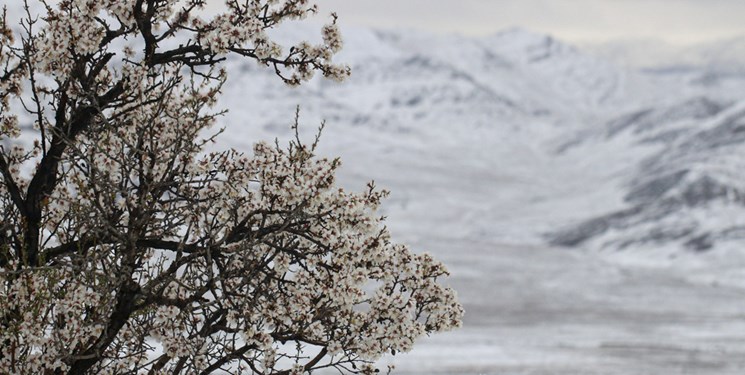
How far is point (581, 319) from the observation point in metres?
83.8

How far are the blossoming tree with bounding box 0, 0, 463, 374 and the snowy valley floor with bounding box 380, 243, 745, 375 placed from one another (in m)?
36.7

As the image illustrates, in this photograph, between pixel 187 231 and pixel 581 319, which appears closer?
pixel 187 231

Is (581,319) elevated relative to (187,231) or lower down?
elevated

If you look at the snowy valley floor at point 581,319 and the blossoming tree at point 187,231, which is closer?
the blossoming tree at point 187,231

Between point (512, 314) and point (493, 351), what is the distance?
27008 mm

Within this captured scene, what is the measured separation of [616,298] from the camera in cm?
9888

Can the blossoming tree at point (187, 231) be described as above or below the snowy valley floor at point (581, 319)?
below

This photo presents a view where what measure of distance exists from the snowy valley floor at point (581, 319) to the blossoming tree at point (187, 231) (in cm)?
3670

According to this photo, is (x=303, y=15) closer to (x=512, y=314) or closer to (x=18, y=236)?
(x=18, y=236)

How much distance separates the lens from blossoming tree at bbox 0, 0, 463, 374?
1114 centimetres

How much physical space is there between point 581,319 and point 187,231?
75.3m

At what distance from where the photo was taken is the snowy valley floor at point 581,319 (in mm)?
55312

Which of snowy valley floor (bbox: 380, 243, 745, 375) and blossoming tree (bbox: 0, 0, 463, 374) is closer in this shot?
blossoming tree (bbox: 0, 0, 463, 374)

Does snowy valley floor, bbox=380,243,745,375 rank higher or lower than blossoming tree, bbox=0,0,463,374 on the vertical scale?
higher
